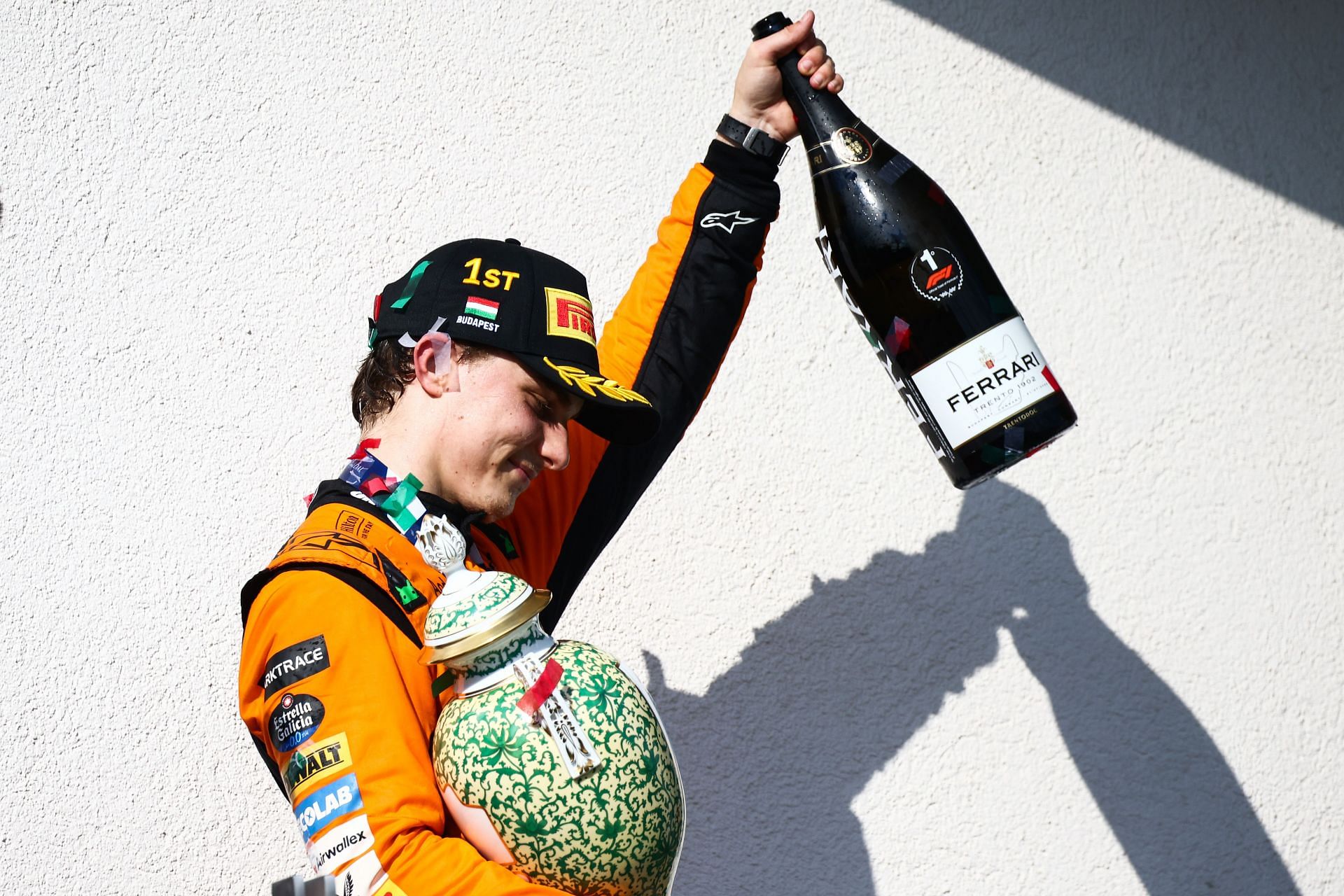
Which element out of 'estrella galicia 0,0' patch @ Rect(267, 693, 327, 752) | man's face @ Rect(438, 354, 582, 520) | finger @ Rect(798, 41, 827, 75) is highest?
finger @ Rect(798, 41, 827, 75)

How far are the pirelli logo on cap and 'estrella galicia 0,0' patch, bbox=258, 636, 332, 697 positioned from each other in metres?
0.44

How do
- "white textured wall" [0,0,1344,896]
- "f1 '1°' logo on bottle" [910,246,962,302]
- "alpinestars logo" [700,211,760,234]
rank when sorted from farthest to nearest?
"white textured wall" [0,0,1344,896], "alpinestars logo" [700,211,760,234], "f1 '1°' logo on bottle" [910,246,962,302]

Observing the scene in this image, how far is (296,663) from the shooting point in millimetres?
1119

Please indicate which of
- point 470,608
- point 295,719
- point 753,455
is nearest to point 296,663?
point 295,719

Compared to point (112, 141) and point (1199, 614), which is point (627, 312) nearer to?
point (112, 141)

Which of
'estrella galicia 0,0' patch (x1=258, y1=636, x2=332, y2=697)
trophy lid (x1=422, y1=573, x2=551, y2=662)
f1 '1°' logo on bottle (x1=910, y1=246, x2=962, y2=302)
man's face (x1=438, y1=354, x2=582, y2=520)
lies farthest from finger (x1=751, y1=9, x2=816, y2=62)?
'estrella galicia 0,0' patch (x1=258, y1=636, x2=332, y2=697)

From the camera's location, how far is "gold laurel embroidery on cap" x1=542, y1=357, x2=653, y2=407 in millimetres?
1315

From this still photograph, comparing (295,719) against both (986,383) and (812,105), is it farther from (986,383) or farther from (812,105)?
(812,105)

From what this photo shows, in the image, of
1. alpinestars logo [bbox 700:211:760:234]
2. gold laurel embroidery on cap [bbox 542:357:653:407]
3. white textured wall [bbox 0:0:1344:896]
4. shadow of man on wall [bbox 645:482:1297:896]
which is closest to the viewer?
gold laurel embroidery on cap [bbox 542:357:653:407]

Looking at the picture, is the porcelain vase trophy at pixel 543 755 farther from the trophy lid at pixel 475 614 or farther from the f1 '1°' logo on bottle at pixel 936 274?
the f1 '1°' logo on bottle at pixel 936 274

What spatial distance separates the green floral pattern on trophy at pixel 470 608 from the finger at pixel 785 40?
0.84 m

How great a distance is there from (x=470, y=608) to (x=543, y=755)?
5.8 inches

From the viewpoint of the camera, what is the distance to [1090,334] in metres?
2.47

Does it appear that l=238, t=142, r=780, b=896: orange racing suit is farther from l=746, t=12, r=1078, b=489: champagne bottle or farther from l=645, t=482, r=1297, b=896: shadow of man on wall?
l=645, t=482, r=1297, b=896: shadow of man on wall
